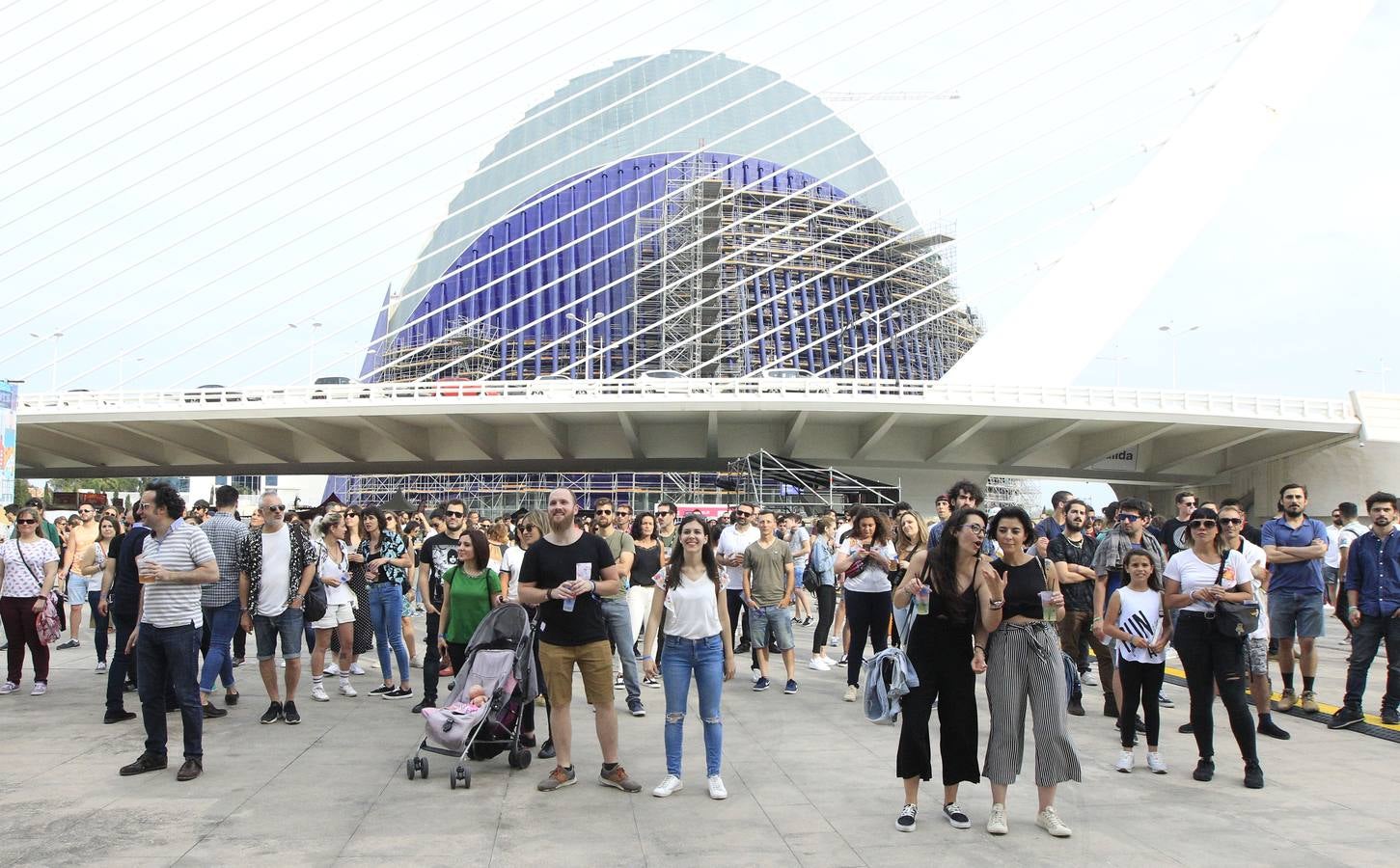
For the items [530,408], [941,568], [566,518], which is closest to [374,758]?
[566,518]

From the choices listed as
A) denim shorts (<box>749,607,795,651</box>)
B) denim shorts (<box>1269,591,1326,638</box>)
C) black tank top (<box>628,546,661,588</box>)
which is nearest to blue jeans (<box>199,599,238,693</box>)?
black tank top (<box>628,546,661,588</box>)

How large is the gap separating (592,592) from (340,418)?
96.2ft

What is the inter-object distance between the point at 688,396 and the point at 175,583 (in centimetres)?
2593

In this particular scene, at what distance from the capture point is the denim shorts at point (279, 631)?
7730mm

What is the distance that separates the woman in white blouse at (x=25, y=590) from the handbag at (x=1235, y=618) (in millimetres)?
8602

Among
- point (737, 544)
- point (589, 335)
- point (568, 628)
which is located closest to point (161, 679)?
point (568, 628)

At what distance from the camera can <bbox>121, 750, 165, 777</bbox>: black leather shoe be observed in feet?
20.1

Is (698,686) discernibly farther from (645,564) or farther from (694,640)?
(645,564)

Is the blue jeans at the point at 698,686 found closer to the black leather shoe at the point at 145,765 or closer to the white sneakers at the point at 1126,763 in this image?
the white sneakers at the point at 1126,763

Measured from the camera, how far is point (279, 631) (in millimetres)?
7906

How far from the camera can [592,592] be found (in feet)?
19.7

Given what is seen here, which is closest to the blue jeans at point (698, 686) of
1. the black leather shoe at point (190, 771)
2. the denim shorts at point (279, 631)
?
the black leather shoe at point (190, 771)

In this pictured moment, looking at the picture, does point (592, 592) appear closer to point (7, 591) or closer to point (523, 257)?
point (7, 591)

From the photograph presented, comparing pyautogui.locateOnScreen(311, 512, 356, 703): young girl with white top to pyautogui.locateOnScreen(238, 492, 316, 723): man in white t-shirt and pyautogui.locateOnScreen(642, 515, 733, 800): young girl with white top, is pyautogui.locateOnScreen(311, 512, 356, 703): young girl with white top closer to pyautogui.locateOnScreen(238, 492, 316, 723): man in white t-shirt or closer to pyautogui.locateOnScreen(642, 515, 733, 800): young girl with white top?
pyautogui.locateOnScreen(238, 492, 316, 723): man in white t-shirt
